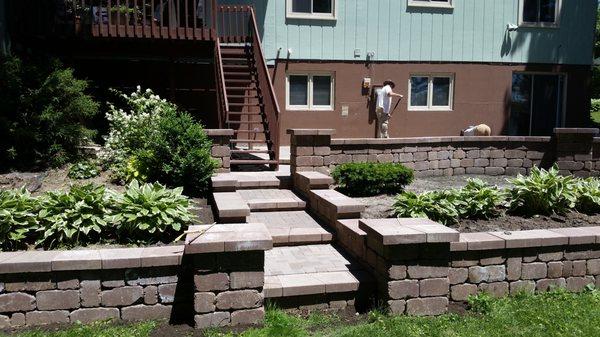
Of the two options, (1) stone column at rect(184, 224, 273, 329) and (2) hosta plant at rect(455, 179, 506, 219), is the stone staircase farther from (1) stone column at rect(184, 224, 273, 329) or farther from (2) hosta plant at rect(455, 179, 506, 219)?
(2) hosta plant at rect(455, 179, 506, 219)

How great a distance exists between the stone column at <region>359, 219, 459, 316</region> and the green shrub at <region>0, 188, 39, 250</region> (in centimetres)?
331

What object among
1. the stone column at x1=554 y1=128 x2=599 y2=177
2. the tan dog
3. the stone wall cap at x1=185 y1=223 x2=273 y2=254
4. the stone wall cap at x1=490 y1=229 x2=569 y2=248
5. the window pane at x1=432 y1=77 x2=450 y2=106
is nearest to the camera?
the stone wall cap at x1=185 y1=223 x2=273 y2=254

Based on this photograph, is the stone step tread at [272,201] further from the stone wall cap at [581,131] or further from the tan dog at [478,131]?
the tan dog at [478,131]

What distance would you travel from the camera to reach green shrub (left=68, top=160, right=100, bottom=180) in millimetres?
8336

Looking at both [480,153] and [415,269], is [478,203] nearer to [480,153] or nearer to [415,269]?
[415,269]

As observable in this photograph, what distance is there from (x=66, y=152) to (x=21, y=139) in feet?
2.28

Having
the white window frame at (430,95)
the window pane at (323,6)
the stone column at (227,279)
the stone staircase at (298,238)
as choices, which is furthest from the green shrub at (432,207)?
the window pane at (323,6)

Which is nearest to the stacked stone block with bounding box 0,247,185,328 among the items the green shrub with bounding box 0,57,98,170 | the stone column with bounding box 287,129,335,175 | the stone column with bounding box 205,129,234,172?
the stone column with bounding box 205,129,234,172

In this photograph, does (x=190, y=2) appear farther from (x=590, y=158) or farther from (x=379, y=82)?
(x=590, y=158)

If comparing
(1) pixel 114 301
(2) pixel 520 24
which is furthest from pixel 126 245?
(2) pixel 520 24

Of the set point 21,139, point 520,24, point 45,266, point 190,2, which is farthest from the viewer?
point 520,24

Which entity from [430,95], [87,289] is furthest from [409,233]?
[430,95]

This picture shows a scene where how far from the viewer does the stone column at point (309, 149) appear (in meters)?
8.59

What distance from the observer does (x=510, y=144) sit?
1074 cm
